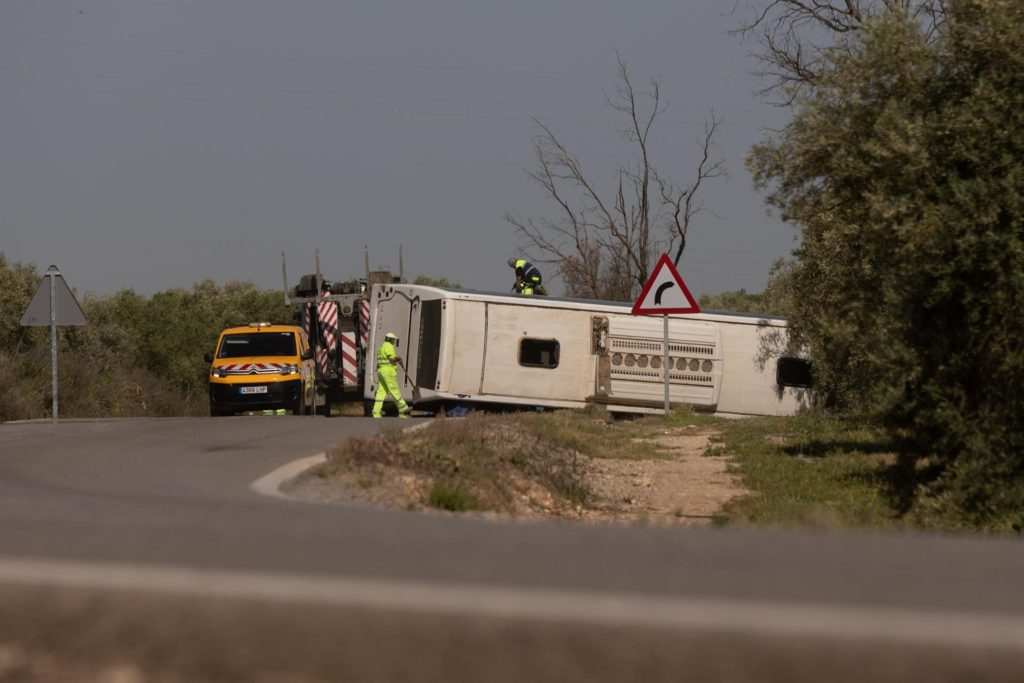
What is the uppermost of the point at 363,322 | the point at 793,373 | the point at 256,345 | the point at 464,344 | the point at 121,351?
the point at 363,322

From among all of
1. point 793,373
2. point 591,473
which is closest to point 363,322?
point 793,373

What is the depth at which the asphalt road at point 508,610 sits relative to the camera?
1845 mm

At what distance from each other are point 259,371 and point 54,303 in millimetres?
8518

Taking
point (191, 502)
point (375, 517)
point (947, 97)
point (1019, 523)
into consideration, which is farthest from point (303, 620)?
point (947, 97)

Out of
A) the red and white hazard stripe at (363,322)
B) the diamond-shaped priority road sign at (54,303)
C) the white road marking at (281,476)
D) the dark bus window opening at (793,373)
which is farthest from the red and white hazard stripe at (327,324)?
the white road marking at (281,476)

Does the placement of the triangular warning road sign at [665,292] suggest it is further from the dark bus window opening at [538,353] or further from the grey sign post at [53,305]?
the grey sign post at [53,305]

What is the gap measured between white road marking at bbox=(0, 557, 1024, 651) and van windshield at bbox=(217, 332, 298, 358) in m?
27.2

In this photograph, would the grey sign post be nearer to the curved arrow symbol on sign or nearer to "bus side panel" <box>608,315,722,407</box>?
the curved arrow symbol on sign

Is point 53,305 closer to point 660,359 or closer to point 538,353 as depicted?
point 538,353

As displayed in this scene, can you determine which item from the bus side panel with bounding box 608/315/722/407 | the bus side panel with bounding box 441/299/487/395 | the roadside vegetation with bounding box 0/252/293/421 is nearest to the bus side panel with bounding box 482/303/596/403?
the bus side panel with bounding box 441/299/487/395

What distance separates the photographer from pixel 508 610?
2016 millimetres

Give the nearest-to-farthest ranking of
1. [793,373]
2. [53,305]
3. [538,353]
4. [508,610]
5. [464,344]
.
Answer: [508,610], [53,305], [464,344], [538,353], [793,373]

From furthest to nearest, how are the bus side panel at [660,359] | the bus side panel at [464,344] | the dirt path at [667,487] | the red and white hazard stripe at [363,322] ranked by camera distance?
the red and white hazard stripe at [363,322]
the bus side panel at [660,359]
the bus side panel at [464,344]
the dirt path at [667,487]

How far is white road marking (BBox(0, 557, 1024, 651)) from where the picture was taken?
1.83 m
